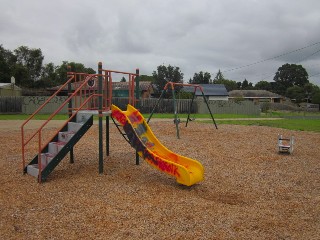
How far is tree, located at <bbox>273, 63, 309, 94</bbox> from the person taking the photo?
101250 millimetres

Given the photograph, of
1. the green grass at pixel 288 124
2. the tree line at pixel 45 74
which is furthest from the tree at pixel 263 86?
the green grass at pixel 288 124

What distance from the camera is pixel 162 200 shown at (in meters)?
5.36

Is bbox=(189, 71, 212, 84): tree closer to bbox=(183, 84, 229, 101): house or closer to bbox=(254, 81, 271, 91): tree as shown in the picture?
bbox=(183, 84, 229, 101): house

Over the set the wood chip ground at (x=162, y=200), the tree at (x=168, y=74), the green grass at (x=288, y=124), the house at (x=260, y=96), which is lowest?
the wood chip ground at (x=162, y=200)

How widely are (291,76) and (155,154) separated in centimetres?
10589

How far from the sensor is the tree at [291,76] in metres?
101

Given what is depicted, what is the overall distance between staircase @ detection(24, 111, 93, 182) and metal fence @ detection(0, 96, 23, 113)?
27.1 meters

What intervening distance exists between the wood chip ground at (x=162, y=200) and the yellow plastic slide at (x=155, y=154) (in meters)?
0.28

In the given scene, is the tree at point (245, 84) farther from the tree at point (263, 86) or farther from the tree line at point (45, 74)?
the tree line at point (45, 74)

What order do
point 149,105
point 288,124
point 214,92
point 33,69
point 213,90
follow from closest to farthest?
point 288,124, point 149,105, point 214,92, point 213,90, point 33,69

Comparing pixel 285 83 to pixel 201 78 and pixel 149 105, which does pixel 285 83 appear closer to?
pixel 201 78

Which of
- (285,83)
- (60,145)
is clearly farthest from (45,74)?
(285,83)

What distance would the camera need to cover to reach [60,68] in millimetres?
64312

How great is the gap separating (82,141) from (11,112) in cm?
2289
